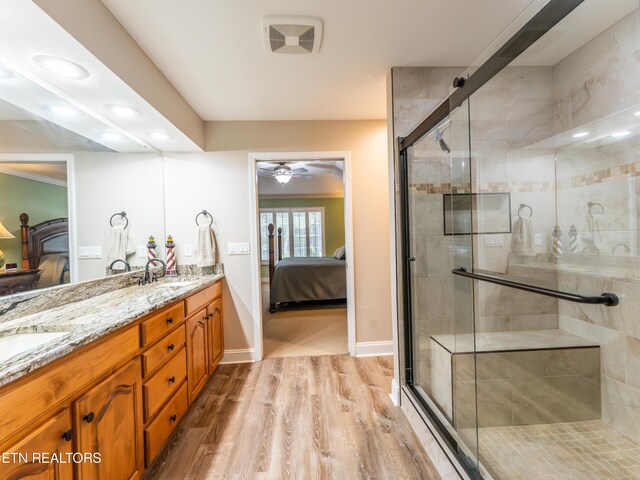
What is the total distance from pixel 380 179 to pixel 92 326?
2406 millimetres

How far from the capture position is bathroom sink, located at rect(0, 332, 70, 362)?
107cm

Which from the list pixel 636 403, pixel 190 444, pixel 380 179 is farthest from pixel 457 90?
pixel 190 444

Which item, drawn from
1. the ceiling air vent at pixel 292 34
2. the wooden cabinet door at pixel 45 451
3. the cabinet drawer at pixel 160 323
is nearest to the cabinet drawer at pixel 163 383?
the cabinet drawer at pixel 160 323

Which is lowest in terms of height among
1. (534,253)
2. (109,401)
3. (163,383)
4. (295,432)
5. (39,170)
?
(295,432)

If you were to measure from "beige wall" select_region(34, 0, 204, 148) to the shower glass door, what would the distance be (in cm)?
175

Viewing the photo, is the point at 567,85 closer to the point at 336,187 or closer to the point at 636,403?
the point at 636,403

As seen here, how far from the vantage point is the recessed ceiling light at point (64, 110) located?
1.59 m

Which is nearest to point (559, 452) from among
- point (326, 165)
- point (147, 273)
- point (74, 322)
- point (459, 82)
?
point (459, 82)

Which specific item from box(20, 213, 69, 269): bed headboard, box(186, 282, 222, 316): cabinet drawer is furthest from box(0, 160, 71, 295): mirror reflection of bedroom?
box(186, 282, 222, 316): cabinet drawer

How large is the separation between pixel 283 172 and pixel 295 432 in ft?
13.7

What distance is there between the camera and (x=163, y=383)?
1.51 metres

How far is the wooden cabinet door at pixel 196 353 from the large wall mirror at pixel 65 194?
0.78 m

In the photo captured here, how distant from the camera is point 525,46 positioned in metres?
1.18

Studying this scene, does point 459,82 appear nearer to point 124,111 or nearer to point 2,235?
point 124,111
